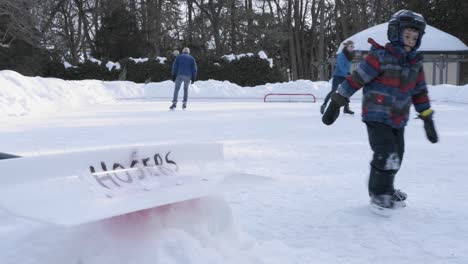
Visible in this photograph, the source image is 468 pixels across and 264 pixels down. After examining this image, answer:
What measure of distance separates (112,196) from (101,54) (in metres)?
30.6

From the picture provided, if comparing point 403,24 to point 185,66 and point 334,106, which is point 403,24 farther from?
point 185,66

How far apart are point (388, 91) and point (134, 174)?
160 centimetres

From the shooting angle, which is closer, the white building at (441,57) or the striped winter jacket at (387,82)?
the striped winter jacket at (387,82)

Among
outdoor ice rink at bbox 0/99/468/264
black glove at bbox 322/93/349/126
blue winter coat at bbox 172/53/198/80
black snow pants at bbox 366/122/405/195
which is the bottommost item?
outdoor ice rink at bbox 0/99/468/264

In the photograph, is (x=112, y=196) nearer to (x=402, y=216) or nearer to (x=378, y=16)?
(x=402, y=216)

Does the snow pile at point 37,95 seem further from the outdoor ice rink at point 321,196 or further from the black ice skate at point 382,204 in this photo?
the black ice skate at point 382,204

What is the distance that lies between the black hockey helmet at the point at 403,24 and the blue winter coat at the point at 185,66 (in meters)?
9.21

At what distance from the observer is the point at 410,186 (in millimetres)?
3566

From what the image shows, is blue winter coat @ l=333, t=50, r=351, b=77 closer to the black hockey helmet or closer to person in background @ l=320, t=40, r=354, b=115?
person in background @ l=320, t=40, r=354, b=115

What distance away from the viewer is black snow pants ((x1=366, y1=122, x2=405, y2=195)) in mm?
2826

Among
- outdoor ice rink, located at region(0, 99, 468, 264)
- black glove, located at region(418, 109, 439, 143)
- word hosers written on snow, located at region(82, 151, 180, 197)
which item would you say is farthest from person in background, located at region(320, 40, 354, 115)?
word hosers written on snow, located at region(82, 151, 180, 197)

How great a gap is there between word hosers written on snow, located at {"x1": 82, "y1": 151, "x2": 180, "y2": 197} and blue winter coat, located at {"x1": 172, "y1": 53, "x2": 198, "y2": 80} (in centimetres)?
981

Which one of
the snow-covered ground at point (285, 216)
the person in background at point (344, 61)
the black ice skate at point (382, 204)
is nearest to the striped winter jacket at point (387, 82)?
the black ice skate at point (382, 204)

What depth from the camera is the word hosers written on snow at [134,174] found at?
181 cm
